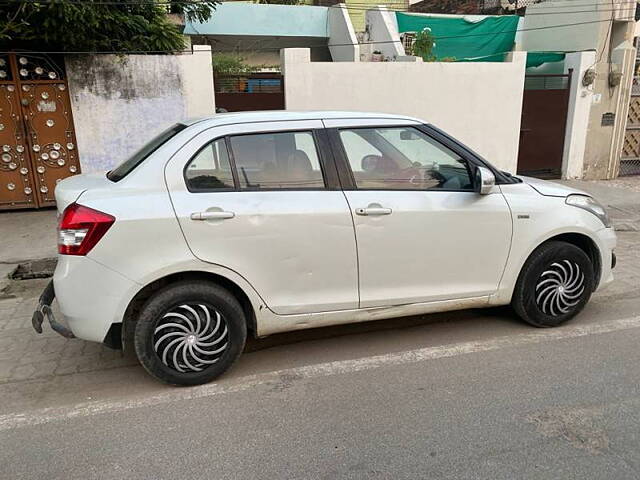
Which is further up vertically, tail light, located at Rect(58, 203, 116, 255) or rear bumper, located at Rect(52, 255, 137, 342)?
tail light, located at Rect(58, 203, 116, 255)

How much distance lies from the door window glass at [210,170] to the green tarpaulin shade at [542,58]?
9769 mm

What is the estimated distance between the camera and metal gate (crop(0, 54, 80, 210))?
7.54 meters

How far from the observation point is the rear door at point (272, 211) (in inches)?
126

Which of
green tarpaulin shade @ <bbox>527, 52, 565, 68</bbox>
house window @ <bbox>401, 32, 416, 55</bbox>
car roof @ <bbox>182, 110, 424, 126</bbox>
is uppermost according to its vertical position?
house window @ <bbox>401, 32, 416, 55</bbox>

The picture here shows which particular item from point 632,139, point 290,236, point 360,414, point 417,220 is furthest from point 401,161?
point 632,139

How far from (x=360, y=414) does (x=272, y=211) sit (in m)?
1.33

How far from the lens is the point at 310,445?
109 inches

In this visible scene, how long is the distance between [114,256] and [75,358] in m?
1.24

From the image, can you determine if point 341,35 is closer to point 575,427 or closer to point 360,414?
point 360,414

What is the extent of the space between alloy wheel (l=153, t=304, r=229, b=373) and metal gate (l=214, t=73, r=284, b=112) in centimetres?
614

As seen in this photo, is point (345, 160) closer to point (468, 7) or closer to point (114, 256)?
point (114, 256)

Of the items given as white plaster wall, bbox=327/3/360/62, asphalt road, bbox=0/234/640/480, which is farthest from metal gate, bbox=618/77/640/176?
asphalt road, bbox=0/234/640/480

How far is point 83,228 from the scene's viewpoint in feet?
9.92

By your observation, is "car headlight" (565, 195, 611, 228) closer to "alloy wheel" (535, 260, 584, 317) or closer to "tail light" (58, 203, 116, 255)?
"alloy wheel" (535, 260, 584, 317)
